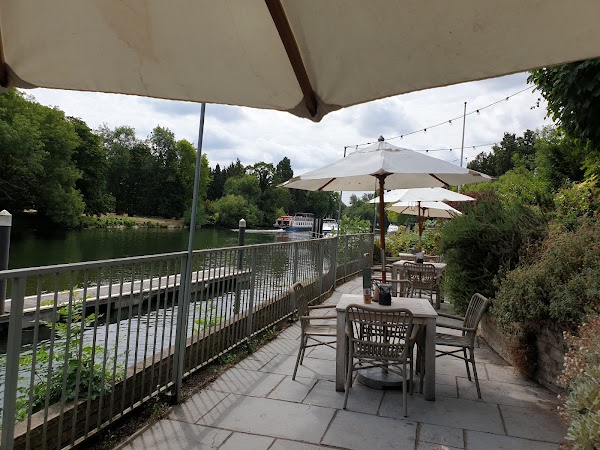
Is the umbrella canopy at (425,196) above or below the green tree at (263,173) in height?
below

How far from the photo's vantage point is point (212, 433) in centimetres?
274

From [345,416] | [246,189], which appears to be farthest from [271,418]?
[246,189]

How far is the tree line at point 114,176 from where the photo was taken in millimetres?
29609

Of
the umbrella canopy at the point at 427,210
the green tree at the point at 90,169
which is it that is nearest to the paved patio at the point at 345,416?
the umbrella canopy at the point at 427,210

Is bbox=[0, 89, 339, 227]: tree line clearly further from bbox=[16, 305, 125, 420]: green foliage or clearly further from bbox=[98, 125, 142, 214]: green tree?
bbox=[16, 305, 125, 420]: green foliage

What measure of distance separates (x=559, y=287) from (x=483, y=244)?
6.75ft

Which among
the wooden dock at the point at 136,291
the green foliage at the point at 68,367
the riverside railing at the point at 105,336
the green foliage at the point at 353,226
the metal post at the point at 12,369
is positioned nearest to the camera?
the metal post at the point at 12,369

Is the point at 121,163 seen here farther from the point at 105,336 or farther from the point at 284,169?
the point at 105,336

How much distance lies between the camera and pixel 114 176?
5884cm

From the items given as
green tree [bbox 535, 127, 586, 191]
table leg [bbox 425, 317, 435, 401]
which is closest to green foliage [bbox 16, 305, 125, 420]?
table leg [bbox 425, 317, 435, 401]

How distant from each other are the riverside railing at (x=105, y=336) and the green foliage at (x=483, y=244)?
272 cm

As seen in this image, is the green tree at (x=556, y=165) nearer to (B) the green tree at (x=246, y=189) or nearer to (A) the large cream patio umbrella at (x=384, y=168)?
(A) the large cream patio umbrella at (x=384, y=168)

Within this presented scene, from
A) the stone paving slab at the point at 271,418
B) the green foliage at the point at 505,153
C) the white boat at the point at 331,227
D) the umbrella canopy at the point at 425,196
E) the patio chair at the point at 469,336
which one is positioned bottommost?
the stone paving slab at the point at 271,418

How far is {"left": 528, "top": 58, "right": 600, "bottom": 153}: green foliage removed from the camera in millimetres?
4492
